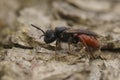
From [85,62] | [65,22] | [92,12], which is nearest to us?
[85,62]

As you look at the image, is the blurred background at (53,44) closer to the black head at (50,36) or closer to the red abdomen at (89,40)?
the black head at (50,36)

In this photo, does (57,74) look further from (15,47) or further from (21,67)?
(15,47)

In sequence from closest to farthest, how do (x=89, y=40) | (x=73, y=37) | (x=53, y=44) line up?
(x=89, y=40)
(x=73, y=37)
(x=53, y=44)

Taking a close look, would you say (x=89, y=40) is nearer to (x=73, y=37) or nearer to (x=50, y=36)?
(x=73, y=37)

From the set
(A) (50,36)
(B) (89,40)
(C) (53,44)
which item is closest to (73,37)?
(B) (89,40)

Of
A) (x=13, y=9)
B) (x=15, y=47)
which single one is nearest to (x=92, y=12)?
(x=13, y=9)

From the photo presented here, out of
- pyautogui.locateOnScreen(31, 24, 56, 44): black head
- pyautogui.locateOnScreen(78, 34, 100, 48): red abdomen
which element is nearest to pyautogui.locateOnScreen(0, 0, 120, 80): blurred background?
pyautogui.locateOnScreen(31, 24, 56, 44): black head

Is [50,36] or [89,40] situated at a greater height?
[50,36]

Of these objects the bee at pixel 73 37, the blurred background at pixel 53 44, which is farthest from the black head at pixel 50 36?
the blurred background at pixel 53 44
